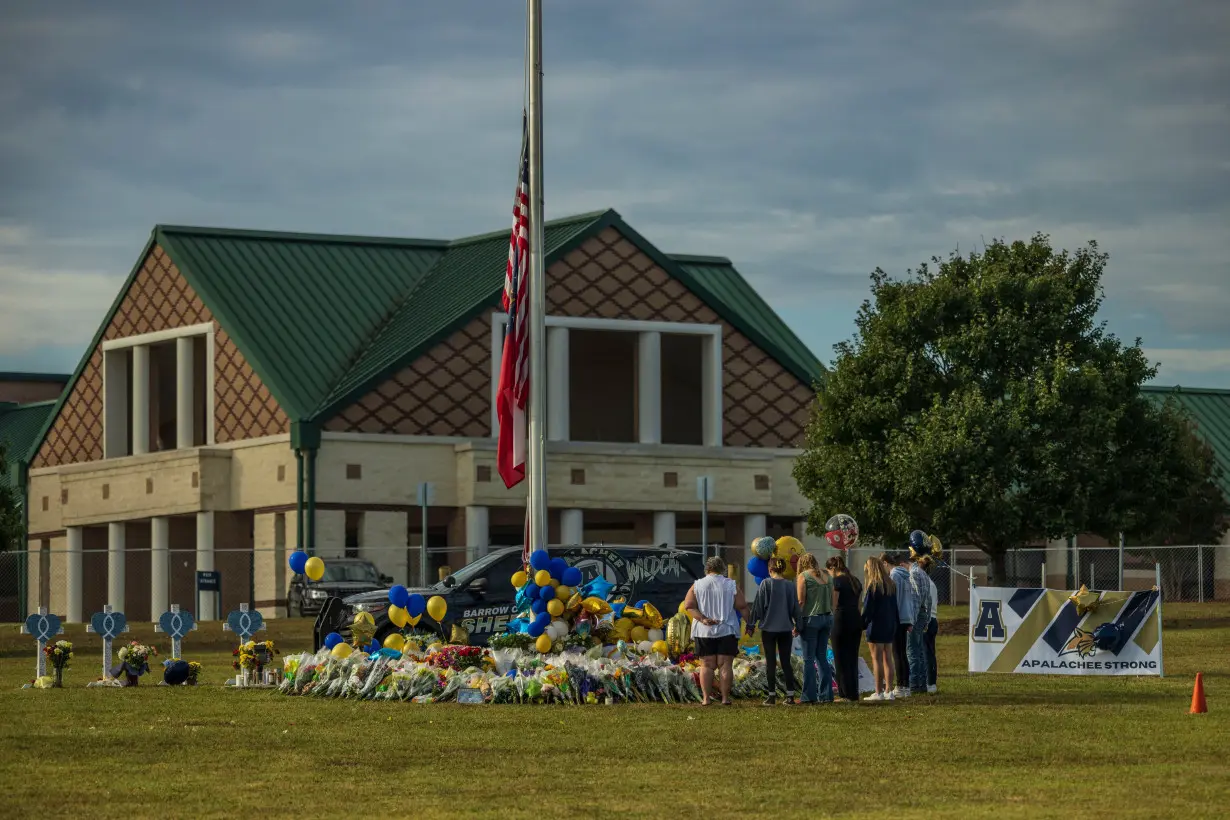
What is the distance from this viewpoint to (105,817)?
534 inches

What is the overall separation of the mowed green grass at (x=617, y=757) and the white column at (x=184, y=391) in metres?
29.2

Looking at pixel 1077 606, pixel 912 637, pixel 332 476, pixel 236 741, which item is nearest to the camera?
pixel 236 741

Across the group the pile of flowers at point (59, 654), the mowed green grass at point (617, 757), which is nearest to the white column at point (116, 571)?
the pile of flowers at point (59, 654)

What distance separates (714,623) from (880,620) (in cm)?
217

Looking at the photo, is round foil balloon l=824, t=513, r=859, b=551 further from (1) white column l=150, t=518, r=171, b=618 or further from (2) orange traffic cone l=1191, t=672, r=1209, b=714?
(1) white column l=150, t=518, r=171, b=618

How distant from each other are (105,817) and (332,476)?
36.4 m

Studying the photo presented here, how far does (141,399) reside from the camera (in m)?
55.5

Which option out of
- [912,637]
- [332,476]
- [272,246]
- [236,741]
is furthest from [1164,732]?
[272,246]

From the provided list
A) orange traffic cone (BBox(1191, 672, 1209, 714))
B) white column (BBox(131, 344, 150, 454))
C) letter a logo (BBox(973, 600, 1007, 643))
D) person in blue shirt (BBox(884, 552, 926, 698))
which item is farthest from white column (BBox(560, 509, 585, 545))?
orange traffic cone (BBox(1191, 672, 1209, 714))

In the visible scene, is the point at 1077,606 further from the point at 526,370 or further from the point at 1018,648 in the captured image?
the point at 526,370

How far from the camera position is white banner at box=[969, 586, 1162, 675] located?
28.1m

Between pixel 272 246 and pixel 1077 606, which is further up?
pixel 272 246

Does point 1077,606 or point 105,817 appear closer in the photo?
point 105,817

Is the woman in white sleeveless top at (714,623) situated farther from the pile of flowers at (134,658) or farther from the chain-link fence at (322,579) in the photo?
the chain-link fence at (322,579)
